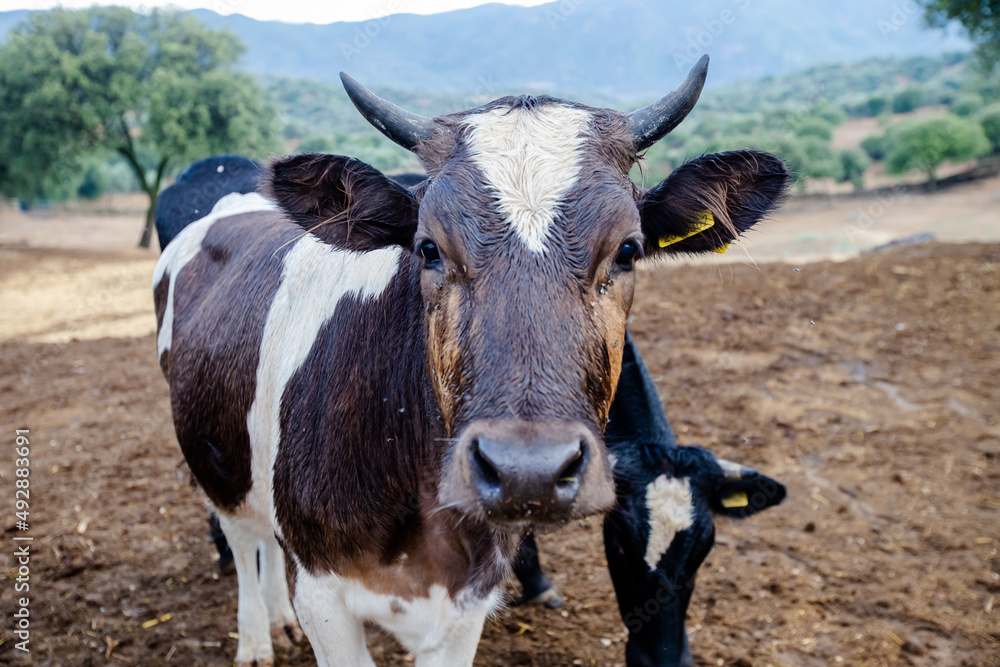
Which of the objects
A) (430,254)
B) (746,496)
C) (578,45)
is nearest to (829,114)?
A: (746,496)

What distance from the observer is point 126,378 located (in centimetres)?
824

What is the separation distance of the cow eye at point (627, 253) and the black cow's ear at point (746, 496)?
60.3 inches

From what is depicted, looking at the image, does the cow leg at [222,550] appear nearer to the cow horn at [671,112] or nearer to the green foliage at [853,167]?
the cow horn at [671,112]

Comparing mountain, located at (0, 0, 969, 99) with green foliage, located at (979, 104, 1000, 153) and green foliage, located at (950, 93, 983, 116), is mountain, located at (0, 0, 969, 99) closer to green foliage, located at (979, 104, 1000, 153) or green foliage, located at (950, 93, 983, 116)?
green foliage, located at (950, 93, 983, 116)

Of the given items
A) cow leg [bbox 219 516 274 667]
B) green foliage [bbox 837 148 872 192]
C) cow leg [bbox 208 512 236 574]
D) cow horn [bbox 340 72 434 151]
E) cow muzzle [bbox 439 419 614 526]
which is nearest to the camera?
cow muzzle [bbox 439 419 614 526]

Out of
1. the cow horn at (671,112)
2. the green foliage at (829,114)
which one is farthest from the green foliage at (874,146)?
the cow horn at (671,112)

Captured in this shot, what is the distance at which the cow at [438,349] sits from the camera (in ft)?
5.88

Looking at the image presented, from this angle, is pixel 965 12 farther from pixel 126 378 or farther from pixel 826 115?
pixel 826 115

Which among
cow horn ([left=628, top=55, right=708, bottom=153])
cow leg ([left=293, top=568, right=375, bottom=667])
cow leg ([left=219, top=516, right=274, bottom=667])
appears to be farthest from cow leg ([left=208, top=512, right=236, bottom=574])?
cow horn ([left=628, top=55, right=708, bottom=153])

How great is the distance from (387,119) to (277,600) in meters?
3.26

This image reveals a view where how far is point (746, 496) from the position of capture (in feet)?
10.3

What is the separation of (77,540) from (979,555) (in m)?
6.65

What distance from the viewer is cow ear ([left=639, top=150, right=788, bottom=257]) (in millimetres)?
2494

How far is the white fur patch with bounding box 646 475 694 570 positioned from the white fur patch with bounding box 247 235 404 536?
165cm
